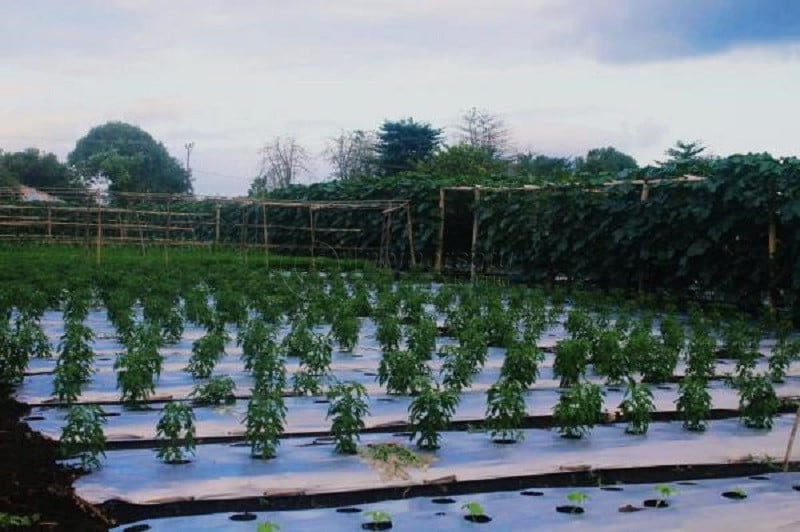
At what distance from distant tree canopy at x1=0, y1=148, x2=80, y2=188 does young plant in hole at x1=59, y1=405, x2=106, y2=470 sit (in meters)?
39.1

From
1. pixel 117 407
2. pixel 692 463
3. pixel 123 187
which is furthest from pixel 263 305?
pixel 123 187

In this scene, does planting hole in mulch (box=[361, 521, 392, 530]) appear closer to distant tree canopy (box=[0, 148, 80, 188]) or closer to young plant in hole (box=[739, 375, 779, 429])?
young plant in hole (box=[739, 375, 779, 429])

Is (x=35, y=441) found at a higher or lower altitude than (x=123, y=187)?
lower

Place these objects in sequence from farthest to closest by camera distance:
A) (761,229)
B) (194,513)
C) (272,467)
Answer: (761,229) < (272,467) < (194,513)

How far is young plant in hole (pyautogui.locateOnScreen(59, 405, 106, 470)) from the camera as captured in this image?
13.2 feet

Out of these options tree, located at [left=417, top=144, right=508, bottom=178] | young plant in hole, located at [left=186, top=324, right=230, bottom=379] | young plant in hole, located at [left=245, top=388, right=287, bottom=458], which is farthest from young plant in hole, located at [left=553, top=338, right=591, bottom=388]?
tree, located at [left=417, top=144, right=508, bottom=178]

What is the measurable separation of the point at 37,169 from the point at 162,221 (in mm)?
16426

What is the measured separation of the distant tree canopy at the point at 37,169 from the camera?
41.3 metres

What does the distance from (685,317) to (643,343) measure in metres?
5.23

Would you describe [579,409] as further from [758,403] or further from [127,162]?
[127,162]

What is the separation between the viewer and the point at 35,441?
14.8 feet

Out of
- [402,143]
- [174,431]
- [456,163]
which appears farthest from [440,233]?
[402,143]

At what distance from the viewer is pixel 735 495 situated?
391 centimetres

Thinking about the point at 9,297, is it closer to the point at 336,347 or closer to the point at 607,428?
the point at 336,347
